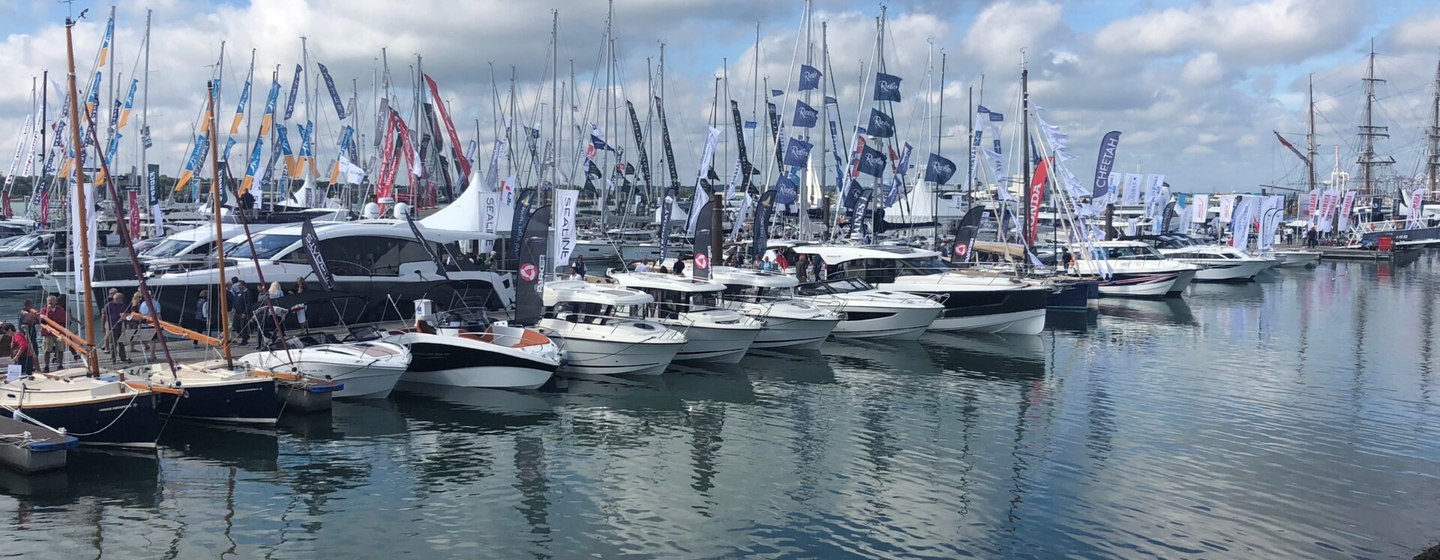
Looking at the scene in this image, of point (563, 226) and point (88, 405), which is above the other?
point (563, 226)

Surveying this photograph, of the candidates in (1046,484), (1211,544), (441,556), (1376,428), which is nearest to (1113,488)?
(1046,484)

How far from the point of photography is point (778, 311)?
32156mm

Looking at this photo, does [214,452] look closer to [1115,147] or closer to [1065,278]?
[1065,278]

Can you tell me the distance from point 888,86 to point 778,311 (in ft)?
57.0

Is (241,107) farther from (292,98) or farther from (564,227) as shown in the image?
(564,227)

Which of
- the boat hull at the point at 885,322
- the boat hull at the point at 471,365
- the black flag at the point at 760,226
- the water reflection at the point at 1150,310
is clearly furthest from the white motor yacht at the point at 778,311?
the water reflection at the point at 1150,310

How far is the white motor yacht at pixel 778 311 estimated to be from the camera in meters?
31.9

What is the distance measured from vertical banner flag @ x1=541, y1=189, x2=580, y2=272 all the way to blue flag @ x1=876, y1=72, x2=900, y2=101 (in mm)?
19847

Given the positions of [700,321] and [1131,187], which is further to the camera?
[1131,187]

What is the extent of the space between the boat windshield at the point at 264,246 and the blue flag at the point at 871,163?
80.3 ft

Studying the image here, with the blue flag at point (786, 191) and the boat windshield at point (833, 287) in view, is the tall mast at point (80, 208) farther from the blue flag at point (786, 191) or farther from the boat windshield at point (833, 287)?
the blue flag at point (786, 191)

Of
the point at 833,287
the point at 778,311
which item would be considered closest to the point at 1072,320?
the point at 833,287

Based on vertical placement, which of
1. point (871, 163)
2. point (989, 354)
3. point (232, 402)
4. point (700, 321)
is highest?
point (871, 163)

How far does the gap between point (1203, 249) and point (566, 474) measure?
56476mm
